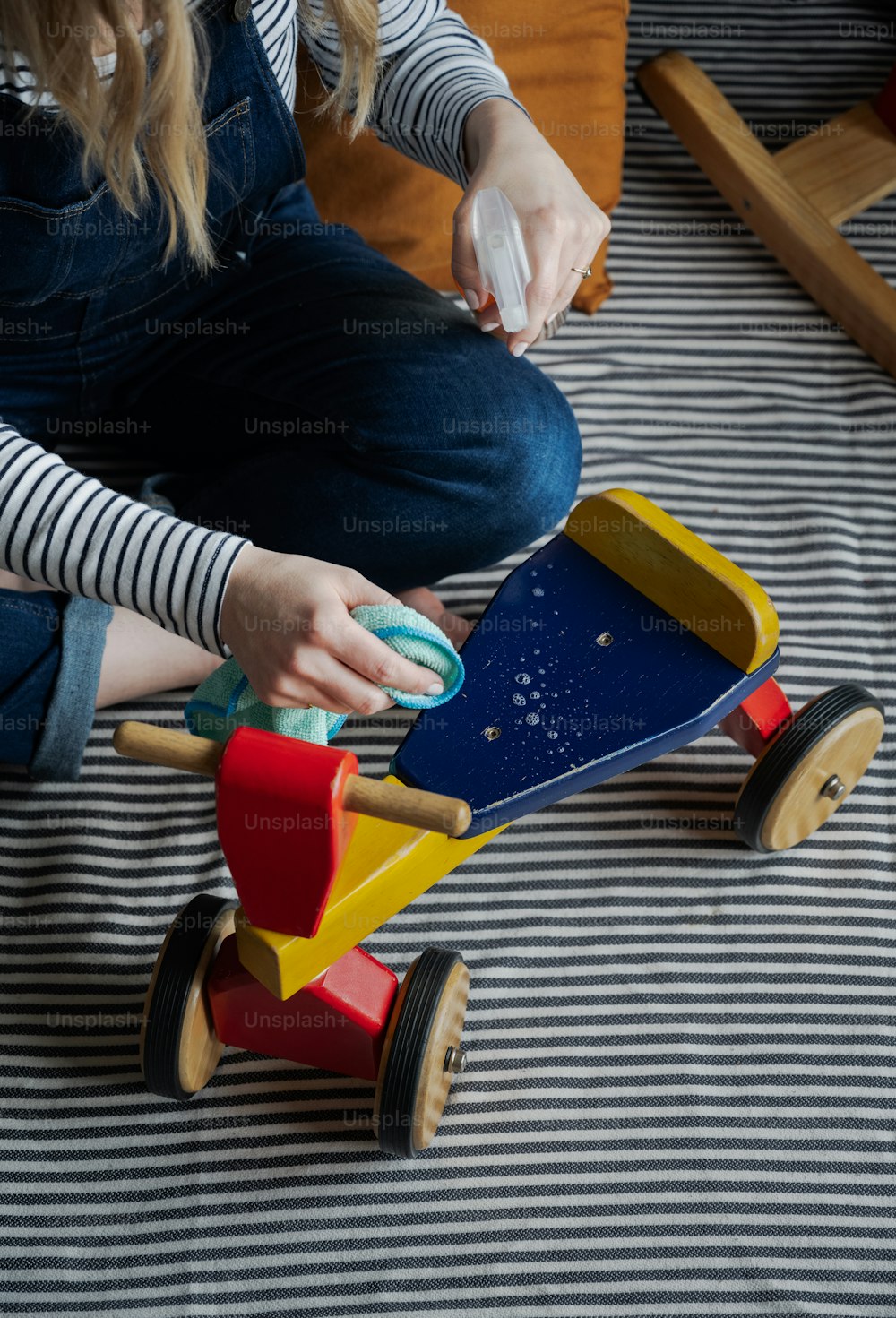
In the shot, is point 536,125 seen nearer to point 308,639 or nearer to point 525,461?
point 525,461

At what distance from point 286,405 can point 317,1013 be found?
399 millimetres

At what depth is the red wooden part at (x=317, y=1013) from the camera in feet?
2.04

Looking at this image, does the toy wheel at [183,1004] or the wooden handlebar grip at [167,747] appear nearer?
the wooden handlebar grip at [167,747]

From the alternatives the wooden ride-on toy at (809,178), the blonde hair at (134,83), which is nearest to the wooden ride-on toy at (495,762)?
the blonde hair at (134,83)

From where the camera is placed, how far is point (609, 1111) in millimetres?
678

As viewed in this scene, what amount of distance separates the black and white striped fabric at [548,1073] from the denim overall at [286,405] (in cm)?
11

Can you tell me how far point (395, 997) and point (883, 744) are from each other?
1.33ft

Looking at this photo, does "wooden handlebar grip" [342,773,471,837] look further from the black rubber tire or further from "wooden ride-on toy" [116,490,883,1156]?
the black rubber tire

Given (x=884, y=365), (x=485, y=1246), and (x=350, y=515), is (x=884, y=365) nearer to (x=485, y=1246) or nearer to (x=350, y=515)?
(x=350, y=515)

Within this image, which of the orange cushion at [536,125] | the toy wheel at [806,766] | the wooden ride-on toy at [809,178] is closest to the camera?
the toy wheel at [806,766]

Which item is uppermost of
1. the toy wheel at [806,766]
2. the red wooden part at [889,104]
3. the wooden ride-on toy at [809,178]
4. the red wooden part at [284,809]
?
the red wooden part at [889,104]

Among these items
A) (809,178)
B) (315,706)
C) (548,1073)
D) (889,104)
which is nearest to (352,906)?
(315,706)

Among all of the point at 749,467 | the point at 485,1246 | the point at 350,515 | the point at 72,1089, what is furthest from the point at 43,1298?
the point at 749,467

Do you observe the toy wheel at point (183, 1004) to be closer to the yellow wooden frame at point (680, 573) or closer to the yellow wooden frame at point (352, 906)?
the yellow wooden frame at point (352, 906)
